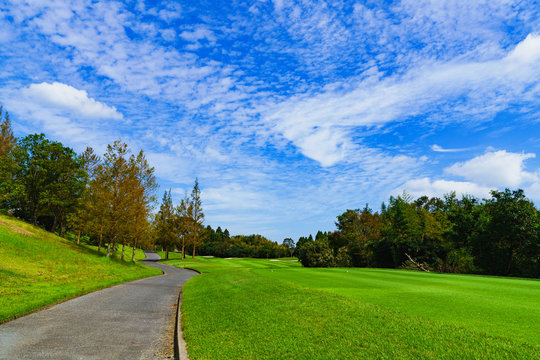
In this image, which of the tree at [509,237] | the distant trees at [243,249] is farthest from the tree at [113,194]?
the distant trees at [243,249]

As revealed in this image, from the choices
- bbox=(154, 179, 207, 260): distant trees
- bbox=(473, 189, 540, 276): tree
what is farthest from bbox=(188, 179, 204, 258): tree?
bbox=(473, 189, 540, 276): tree

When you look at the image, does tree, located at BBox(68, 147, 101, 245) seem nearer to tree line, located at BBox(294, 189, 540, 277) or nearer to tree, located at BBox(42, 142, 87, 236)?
tree, located at BBox(42, 142, 87, 236)

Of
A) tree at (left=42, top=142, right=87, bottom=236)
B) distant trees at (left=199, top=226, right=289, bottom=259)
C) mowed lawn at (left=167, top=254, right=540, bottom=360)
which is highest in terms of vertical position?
tree at (left=42, top=142, right=87, bottom=236)

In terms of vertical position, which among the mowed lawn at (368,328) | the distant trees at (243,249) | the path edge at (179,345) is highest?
the distant trees at (243,249)

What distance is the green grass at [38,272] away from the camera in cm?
1215

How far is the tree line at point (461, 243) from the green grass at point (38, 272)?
28.7m

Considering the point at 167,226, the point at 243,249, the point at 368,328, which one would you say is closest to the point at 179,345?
the point at 368,328

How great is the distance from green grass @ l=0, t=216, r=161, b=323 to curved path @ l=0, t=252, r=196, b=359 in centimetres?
114

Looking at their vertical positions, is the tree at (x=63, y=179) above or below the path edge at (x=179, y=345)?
above

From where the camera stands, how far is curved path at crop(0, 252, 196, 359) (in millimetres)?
6887

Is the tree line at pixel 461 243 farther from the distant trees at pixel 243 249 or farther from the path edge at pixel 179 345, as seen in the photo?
the distant trees at pixel 243 249

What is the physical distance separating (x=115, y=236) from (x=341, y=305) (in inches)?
1229

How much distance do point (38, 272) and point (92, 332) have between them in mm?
14404

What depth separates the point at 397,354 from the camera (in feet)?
18.5
